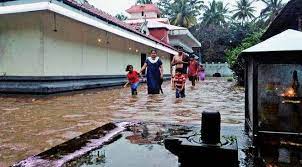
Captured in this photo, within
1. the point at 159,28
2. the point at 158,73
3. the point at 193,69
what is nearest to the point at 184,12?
the point at 159,28

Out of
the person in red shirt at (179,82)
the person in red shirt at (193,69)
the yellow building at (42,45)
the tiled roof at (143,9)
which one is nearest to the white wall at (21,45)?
the yellow building at (42,45)

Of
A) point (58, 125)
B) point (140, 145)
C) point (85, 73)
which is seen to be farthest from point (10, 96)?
point (140, 145)

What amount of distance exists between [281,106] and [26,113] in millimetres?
6116

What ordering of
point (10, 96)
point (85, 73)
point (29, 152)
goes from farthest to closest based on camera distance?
point (85, 73)
point (10, 96)
point (29, 152)

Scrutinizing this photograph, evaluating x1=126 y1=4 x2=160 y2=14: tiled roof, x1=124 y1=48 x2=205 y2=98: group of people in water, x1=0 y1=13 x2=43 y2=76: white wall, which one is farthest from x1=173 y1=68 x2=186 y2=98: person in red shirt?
x1=126 y1=4 x2=160 y2=14: tiled roof

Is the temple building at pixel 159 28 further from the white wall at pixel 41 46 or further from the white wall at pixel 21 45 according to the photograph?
the white wall at pixel 21 45

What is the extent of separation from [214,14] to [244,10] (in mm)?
5481

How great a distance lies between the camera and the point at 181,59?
12.0m

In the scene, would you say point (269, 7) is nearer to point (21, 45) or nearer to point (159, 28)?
point (159, 28)

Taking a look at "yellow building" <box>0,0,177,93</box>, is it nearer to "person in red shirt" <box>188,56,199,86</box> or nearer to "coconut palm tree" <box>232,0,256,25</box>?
"person in red shirt" <box>188,56,199,86</box>

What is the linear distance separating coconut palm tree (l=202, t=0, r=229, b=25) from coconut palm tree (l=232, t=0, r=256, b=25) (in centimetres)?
219

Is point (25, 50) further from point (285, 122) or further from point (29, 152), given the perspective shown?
point (285, 122)

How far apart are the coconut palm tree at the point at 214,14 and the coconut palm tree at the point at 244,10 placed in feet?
7.20

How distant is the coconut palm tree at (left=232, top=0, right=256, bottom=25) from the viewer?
62.7 m
